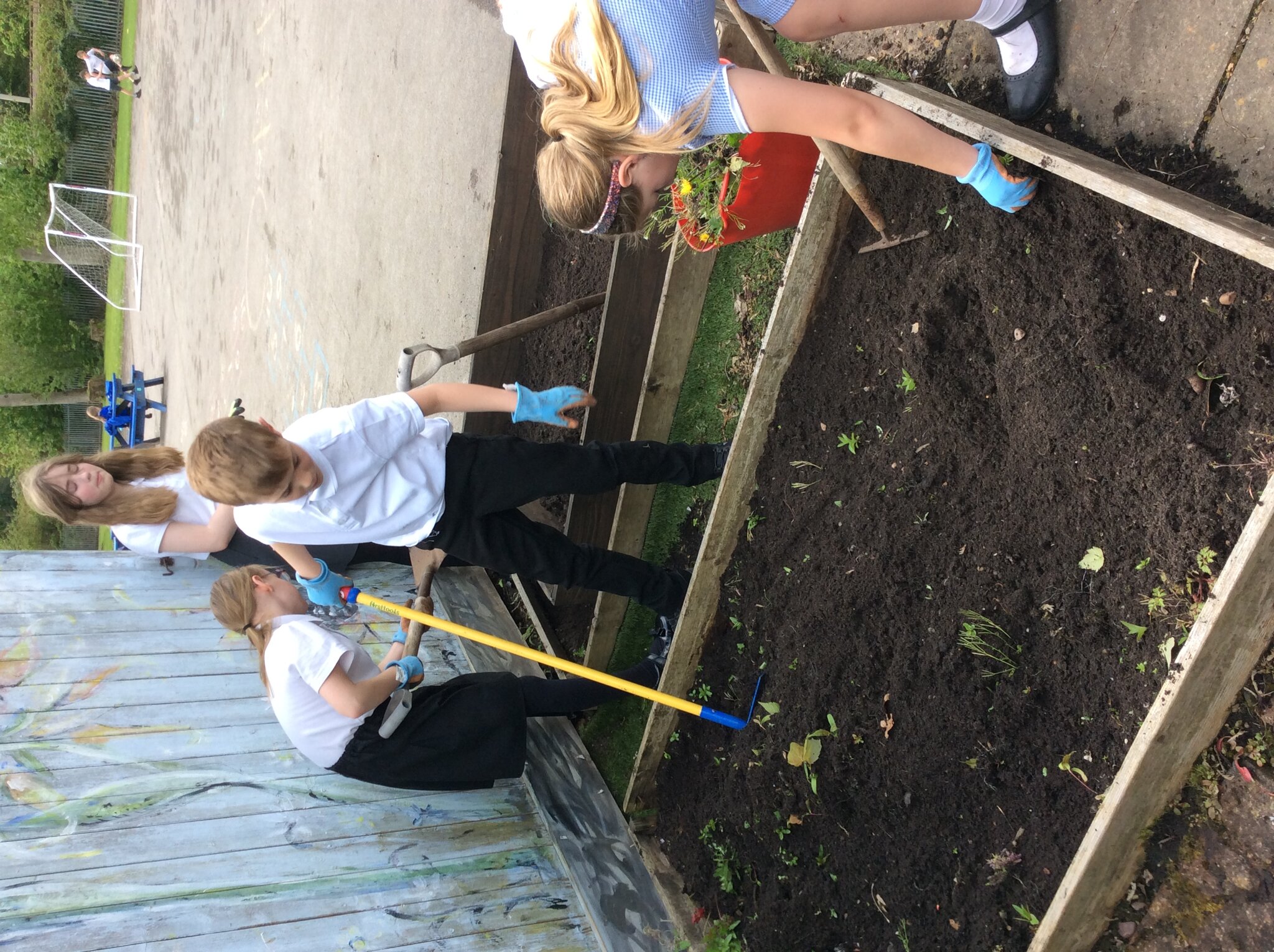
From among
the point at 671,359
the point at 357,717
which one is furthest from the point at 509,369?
the point at 357,717

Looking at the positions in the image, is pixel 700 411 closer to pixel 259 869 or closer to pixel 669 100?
pixel 669 100

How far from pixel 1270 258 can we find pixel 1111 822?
1239 millimetres

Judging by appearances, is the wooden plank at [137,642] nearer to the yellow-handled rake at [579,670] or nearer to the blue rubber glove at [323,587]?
the blue rubber glove at [323,587]

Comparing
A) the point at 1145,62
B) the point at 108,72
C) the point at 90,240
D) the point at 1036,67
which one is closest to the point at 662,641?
the point at 1036,67

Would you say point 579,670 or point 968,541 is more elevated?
point 968,541

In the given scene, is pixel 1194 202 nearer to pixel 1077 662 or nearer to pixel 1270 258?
pixel 1270 258

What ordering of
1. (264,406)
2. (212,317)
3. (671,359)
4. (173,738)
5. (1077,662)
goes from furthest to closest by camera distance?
(212,317), (264,406), (671,359), (173,738), (1077,662)

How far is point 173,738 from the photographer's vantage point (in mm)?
3418

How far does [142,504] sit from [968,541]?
3.52m

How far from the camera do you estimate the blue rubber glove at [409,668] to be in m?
3.53

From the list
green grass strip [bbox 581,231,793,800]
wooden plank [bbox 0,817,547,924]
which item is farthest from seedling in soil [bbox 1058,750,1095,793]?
wooden plank [bbox 0,817,547,924]

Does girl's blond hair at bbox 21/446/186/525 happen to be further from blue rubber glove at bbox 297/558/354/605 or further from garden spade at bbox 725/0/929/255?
garden spade at bbox 725/0/929/255

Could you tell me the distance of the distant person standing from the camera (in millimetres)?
12984

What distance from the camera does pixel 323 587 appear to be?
343 centimetres
